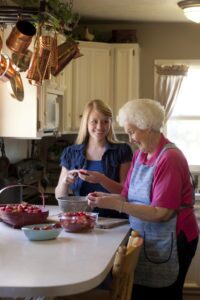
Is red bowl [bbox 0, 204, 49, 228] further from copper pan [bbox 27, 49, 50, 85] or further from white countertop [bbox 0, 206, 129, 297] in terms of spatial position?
copper pan [bbox 27, 49, 50, 85]

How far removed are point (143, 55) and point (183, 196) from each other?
2.99 m

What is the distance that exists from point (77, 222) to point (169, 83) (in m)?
2.97

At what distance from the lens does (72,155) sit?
3.12 metres

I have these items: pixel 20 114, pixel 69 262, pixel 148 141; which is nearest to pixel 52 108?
pixel 20 114

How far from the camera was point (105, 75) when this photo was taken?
16.3 feet

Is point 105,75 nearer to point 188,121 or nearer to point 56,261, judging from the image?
point 188,121

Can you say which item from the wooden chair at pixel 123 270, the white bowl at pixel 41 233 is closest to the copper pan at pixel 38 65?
the white bowl at pixel 41 233

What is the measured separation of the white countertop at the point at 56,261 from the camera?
66.1 inches

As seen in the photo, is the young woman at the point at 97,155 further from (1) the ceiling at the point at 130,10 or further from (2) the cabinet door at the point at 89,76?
(2) the cabinet door at the point at 89,76

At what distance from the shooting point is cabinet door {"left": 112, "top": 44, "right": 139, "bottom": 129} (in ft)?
16.2

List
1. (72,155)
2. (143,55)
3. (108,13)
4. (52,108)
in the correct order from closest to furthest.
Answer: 1. (72,155)
2. (52,108)
3. (108,13)
4. (143,55)

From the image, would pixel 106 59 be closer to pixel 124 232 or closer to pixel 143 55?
pixel 143 55

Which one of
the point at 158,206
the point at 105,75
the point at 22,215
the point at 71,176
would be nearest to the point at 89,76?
the point at 105,75

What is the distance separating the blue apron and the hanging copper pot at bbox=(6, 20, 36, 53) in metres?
0.92
